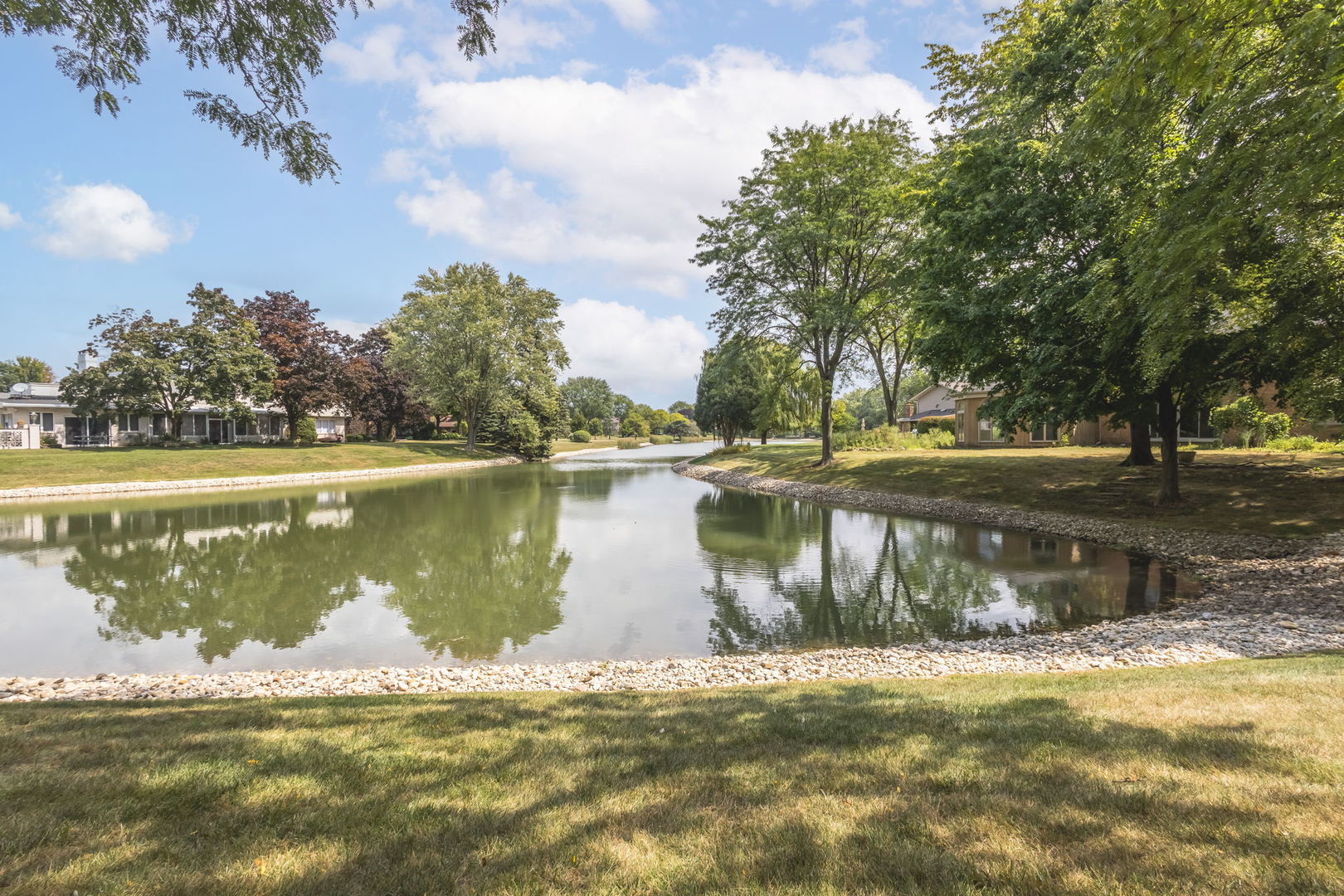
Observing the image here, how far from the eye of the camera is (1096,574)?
11.7m

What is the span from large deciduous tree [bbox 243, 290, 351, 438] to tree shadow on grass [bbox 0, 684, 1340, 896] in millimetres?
49977

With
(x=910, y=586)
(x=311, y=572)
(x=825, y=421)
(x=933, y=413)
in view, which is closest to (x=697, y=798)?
(x=910, y=586)

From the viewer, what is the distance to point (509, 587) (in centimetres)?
1206

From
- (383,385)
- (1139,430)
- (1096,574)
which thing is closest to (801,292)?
(1139,430)

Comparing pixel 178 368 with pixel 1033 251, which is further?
pixel 178 368

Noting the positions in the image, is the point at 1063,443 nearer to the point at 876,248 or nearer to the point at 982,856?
the point at 876,248

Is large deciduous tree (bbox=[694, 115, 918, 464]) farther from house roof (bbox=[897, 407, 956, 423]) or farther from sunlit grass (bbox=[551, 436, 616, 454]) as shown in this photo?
sunlit grass (bbox=[551, 436, 616, 454])

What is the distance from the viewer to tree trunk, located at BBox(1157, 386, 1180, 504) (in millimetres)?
14789

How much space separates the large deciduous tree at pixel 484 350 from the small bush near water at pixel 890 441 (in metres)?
28.5

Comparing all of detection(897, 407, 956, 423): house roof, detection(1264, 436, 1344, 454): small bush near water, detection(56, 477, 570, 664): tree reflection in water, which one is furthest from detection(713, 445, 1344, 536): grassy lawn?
detection(897, 407, 956, 423): house roof

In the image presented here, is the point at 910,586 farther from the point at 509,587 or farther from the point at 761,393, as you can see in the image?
the point at 761,393

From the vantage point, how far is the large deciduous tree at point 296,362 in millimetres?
47750

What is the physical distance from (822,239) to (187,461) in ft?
119

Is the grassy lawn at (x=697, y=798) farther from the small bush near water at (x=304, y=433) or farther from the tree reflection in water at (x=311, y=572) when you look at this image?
the small bush near water at (x=304, y=433)
